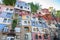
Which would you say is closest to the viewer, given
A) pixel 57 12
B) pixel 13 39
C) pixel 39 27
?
pixel 13 39

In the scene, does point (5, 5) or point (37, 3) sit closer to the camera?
point (5, 5)

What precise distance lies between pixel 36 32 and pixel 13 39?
243mm

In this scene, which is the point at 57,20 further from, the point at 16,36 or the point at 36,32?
the point at 16,36

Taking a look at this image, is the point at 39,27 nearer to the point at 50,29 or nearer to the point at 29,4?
the point at 50,29

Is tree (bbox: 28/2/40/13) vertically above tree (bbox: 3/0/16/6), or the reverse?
tree (bbox: 3/0/16/6)

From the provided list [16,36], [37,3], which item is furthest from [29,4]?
[16,36]

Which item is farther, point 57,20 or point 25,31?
point 57,20

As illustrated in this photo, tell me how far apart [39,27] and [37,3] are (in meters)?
0.26

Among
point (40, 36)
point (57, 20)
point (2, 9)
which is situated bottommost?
point (40, 36)

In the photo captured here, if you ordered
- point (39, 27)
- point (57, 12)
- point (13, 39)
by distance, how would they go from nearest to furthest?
point (13, 39) < point (39, 27) < point (57, 12)

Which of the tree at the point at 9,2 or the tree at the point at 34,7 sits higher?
the tree at the point at 9,2

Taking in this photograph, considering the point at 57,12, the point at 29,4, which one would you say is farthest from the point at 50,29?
the point at 29,4

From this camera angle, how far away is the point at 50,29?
168 centimetres

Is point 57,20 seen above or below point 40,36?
above
